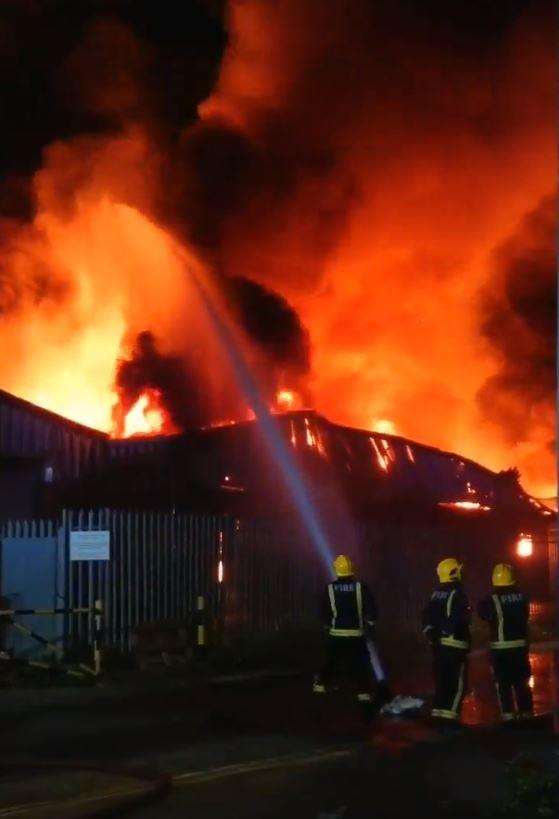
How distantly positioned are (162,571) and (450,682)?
642cm

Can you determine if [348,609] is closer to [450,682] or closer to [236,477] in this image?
[450,682]

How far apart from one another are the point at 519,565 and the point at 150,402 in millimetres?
9245

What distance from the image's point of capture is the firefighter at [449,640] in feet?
35.1

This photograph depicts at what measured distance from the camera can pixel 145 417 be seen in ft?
97.1

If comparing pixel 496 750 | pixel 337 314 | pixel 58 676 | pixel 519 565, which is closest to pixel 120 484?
pixel 58 676

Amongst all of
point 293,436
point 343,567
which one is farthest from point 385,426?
point 343,567

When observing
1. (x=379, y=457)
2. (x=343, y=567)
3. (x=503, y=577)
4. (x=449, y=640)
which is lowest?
(x=449, y=640)

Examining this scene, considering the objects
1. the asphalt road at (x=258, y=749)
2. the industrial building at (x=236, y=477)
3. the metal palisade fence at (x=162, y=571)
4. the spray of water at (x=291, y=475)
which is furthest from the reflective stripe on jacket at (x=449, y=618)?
the industrial building at (x=236, y=477)

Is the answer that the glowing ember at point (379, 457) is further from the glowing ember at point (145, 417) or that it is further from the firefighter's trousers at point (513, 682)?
the firefighter's trousers at point (513, 682)

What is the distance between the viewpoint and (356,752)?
9578 millimetres

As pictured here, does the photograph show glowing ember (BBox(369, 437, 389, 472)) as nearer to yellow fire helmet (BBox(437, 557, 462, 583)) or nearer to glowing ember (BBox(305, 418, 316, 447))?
glowing ember (BBox(305, 418, 316, 447))

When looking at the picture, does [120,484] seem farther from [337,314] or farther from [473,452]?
[473,452]

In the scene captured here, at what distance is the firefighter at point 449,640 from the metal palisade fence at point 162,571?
195 inches

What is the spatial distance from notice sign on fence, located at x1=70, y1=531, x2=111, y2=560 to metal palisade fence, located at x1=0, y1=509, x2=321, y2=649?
0.05 m
